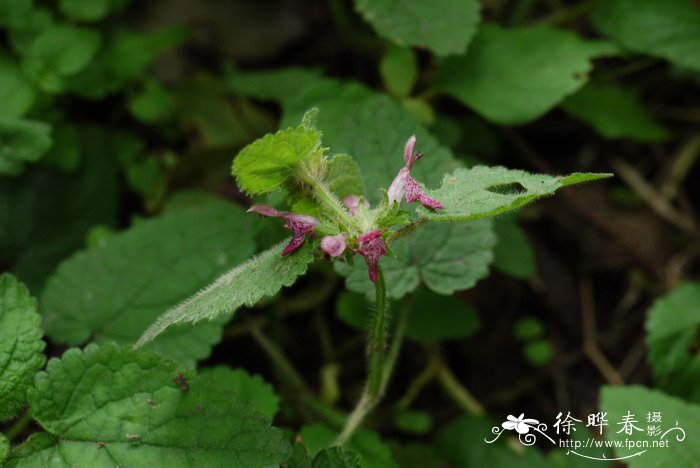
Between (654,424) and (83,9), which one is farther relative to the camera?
(83,9)

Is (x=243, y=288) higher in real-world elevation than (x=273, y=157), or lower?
lower

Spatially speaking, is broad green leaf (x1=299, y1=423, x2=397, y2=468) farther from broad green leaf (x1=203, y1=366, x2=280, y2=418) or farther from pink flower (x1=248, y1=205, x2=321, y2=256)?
pink flower (x1=248, y1=205, x2=321, y2=256)

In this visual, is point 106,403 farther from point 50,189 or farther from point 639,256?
point 639,256

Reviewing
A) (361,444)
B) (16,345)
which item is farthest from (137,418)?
(361,444)

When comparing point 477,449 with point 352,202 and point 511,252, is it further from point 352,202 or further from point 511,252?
point 352,202

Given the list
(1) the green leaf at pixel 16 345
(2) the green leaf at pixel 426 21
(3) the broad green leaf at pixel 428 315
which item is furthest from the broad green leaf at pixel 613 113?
(1) the green leaf at pixel 16 345
